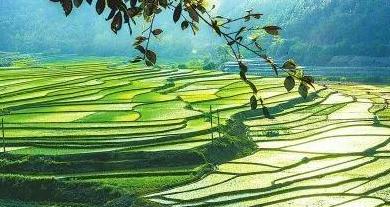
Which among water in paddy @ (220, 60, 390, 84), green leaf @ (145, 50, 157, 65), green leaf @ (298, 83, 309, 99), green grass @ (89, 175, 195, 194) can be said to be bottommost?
green grass @ (89, 175, 195, 194)

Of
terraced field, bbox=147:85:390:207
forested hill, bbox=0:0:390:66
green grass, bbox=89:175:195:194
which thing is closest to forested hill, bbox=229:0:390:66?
forested hill, bbox=0:0:390:66

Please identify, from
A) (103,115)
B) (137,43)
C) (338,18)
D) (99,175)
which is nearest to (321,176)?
(99,175)

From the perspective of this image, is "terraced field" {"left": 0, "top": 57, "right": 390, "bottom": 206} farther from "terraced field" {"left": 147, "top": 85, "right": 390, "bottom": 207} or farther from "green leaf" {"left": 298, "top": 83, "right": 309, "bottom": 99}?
"green leaf" {"left": 298, "top": 83, "right": 309, "bottom": 99}

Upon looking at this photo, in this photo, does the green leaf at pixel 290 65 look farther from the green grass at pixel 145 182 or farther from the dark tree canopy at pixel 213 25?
the green grass at pixel 145 182

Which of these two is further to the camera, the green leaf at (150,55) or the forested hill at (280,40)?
the forested hill at (280,40)

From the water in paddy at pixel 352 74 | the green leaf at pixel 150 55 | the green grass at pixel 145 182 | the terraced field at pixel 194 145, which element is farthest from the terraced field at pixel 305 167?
the water in paddy at pixel 352 74

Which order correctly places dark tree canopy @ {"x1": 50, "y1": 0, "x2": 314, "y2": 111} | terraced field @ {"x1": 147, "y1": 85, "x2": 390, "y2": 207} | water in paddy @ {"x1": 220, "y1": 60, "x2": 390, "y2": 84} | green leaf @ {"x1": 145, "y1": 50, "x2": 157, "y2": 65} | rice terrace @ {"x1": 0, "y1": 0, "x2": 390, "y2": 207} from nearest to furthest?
dark tree canopy @ {"x1": 50, "y1": 0, "x2": 314, "y2": 111} → green leaf @ {"x1": 145, "y1": 50, "x2": 157, "y2": 65} → terraced field @ {"x1": 147, "y1": 85, "x2": 390, "y2": 207} → rice terrace @ {"x1": 0, "y1": 0, "x2": 390, "y2": 207} → water in paddy @ {"x1": 220, "y1": 60, "x2": 390, "y2": 84}

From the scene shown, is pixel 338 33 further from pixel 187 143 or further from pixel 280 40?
pixel 187 143
